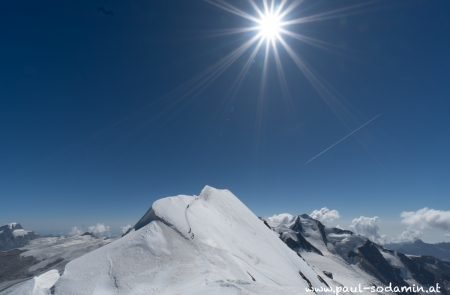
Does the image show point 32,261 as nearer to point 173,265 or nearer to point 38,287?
point 38,287

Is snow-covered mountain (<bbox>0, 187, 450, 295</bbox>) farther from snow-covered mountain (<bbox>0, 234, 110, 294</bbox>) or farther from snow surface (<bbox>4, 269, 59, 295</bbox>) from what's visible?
snow-covered mountain (<bbox>0, 234, 110, 294</bbox>)

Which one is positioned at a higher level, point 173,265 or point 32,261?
point 32,261

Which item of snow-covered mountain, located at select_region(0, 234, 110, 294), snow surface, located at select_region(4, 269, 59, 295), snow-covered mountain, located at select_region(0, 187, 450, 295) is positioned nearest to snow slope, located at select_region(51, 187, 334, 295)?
snow-covered mountain, located at select_region(0, 187, 450, 295)

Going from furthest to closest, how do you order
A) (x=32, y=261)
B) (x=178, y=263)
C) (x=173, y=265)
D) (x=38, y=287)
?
(x=32, y=261) → (x=178, y=263) → (x=173, y=265) → (x=38, y=287)

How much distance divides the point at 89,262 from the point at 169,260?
7.58 metres

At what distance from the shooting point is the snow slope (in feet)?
77.4

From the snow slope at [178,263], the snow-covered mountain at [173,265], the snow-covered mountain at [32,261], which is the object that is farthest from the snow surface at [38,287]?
the snow-covered mountain at [32,261]

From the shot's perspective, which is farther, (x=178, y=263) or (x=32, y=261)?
(x=32, y=261)

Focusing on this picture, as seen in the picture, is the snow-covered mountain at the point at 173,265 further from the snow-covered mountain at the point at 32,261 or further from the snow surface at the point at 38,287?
the snow-covered mountain at the point at 32,261

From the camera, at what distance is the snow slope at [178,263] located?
23.6 metres

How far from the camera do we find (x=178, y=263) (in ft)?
96.8

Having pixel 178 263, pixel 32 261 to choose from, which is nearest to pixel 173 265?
pixel 178 263

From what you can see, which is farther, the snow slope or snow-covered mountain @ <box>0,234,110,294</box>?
snow-covered mountain @ <box>0,234,110,294</box>

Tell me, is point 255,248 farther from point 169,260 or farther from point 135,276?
point 135,276
